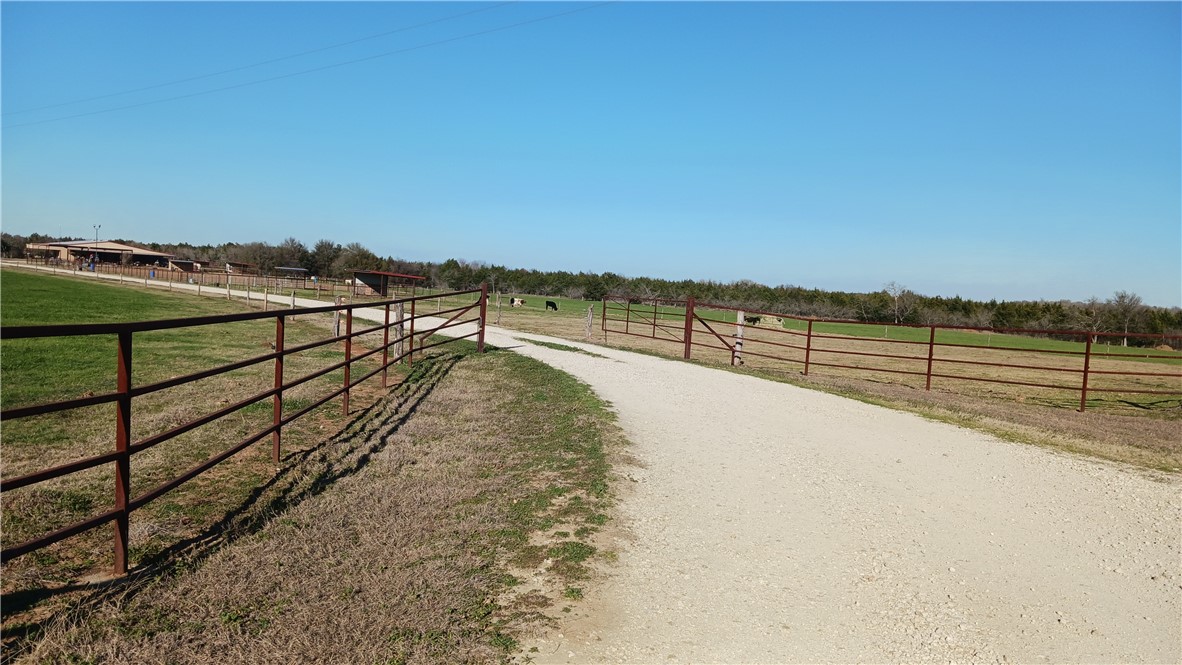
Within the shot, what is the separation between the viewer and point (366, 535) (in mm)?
4496

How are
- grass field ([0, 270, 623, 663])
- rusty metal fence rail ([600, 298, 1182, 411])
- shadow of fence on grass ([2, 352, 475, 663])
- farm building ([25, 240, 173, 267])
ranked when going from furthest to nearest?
farm building ([25, 240, 173, 267])
rusty metal fence rail ([600, 298, 1182, 411])
shadow of fence on grass ([2, 352, 475, 663])
grass field ([0, 270, 623, 663])

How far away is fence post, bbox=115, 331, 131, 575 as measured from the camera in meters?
3.74

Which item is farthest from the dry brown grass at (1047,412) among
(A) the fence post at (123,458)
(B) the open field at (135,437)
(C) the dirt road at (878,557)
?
(A) the fence post at (123,458)

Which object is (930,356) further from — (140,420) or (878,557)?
(140,420)

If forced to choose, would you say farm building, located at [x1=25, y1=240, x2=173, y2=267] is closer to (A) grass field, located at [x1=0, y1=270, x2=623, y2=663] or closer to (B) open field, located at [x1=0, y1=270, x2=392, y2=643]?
(B) open field, located at [x1=0, y1=270, x2=392, y2=643]

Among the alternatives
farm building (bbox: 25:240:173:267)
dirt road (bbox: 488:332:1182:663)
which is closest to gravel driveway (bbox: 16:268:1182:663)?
dirt road (bbox: 488:332:1182:663)

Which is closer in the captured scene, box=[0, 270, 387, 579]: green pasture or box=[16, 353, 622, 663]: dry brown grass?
box=[16, 353, 622, 663]: dry brown grass

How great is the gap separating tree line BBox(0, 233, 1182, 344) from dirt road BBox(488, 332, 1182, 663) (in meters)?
20.9

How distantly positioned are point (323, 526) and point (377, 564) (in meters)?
0.76

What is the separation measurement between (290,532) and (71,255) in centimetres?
10186

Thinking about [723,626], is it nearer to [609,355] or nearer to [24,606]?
[24,606]

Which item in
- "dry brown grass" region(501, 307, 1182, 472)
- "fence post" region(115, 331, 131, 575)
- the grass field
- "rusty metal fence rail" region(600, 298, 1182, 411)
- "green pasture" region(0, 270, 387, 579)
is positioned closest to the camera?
the grass field

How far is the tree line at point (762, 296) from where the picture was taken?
50.9 meters

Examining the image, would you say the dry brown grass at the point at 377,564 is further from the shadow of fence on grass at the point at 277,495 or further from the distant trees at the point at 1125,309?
the distant trees at the point at 1125,309
